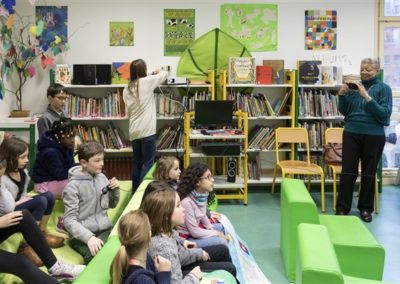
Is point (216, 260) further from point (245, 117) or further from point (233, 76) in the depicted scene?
point (233, 76)

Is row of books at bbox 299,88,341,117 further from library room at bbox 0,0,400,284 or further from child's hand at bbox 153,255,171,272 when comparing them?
child's hand at bbox 153,255,171,272

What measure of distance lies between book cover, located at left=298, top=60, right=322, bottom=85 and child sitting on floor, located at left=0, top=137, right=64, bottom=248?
141 inches

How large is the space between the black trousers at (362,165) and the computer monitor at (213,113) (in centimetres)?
131

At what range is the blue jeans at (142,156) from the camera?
468 centimetres

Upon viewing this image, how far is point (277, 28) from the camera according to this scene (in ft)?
18.9

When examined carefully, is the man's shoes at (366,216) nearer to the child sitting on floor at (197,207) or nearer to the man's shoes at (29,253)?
the child sitting on floor at (197,207)

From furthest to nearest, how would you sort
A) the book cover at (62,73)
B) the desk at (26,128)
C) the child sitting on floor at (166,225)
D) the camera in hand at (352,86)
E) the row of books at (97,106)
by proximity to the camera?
the row of books at (97,106), the book cover at (62,73), the desk at (26,128), the camera in hand at (352,86), the child sitting on floor at (166,225)

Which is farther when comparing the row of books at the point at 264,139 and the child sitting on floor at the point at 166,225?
the row of books at the point at 264,139

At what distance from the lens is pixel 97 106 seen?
5.55 metres

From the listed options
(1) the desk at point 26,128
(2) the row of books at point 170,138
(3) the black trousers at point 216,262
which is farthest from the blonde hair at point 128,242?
(2) the row of books at point 170,138

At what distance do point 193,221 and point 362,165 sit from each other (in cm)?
230

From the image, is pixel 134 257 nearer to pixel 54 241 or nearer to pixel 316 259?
pixel 316 259

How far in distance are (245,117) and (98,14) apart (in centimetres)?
224

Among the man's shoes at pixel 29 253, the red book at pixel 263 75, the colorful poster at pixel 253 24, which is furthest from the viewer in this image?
the colorful poster at pixel 253 24
